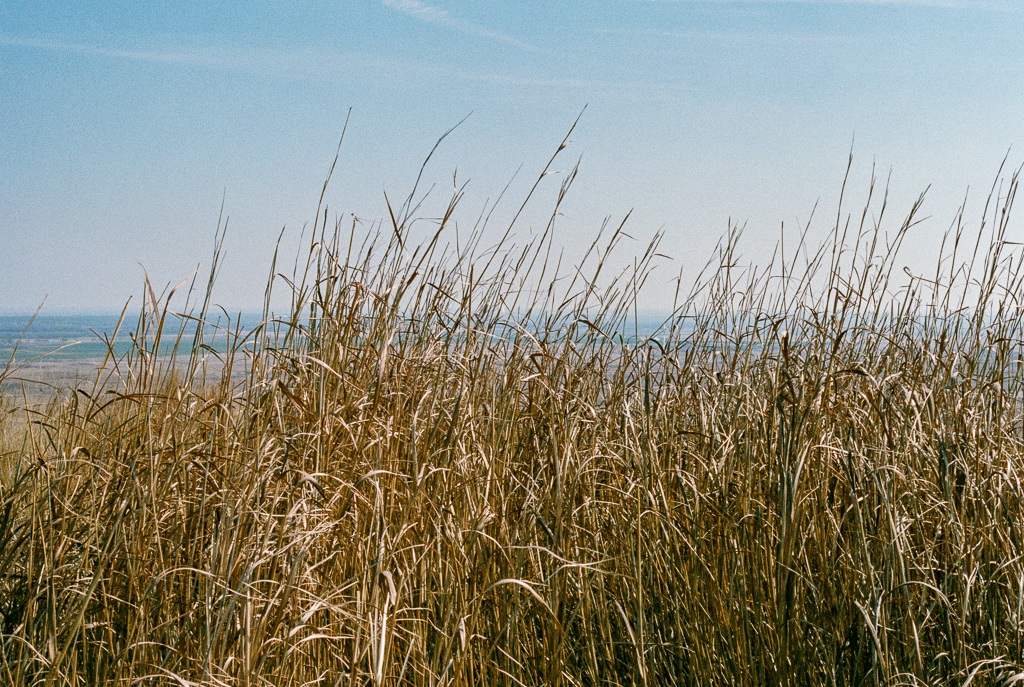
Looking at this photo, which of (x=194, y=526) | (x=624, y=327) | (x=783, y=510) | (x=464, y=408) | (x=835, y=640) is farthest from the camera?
(x=624, y=327)

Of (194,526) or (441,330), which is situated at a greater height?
(441,330)

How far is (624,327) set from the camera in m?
2.45

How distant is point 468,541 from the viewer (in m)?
1.54

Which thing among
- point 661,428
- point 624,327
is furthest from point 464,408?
point 624,327

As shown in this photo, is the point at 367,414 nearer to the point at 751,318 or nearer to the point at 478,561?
the point at 478,561

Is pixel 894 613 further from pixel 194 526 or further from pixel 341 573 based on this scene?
pixel 194 526

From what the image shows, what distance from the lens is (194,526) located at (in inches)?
59.4

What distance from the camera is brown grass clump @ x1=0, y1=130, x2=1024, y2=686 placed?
4.27ft

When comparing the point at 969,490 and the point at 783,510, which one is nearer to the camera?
the point at 783,510

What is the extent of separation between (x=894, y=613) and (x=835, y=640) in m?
0.23

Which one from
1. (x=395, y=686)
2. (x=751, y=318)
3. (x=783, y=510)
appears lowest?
(x=395, y=686)

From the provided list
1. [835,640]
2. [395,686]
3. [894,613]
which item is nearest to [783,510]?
[835,640]

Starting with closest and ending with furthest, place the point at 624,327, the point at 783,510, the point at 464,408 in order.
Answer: the point at 783,510 < the point at 464,408 < the point at 624,327

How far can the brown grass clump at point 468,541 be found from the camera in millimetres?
1303
